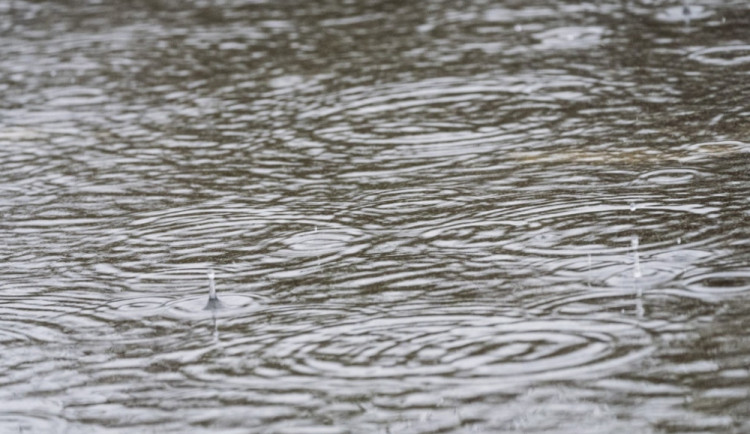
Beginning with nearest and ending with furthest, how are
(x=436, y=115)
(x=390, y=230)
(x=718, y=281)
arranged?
(x=718, y=281)
(x=390, y=230)
(x=436, y=115)

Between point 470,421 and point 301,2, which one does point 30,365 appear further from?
point 301,2

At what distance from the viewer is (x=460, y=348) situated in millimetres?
4301

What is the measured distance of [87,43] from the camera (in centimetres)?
1118

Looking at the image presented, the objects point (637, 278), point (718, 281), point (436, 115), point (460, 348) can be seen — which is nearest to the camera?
point (460, 348)

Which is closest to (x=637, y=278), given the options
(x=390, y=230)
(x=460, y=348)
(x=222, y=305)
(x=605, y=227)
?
(x=605, y=227)

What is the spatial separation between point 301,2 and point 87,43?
2145 millimetres

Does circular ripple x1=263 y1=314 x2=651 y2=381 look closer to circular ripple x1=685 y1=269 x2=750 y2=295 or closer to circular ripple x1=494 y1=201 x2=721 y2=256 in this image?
circular ripple x1=685 y1=269 x2=750 y2=295

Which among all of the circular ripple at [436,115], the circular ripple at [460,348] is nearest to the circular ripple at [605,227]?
the circular ripple at [460,348]

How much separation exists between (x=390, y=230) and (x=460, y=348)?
1498mm

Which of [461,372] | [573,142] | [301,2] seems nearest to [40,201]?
[573,142]

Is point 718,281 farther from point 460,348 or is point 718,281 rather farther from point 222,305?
point 222,305

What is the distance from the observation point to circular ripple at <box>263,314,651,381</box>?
4102mm

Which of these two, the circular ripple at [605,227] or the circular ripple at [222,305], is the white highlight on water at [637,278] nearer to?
the circular ripple at [605,227]

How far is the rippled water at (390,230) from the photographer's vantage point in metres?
4.02
